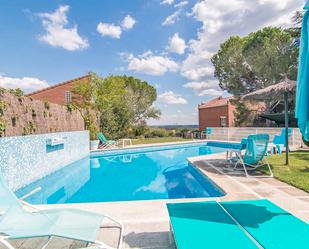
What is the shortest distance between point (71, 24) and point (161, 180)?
12.2 metres

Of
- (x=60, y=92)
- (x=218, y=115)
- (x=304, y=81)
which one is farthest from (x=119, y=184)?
(x=218, y=115)

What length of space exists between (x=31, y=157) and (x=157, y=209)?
555 centimetres

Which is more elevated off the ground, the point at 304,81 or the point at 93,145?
the point at 304,81

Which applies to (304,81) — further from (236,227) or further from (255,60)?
(255,60)

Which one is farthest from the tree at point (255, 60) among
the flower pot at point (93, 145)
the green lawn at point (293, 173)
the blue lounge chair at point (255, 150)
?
the flower pot at point (93, 145)

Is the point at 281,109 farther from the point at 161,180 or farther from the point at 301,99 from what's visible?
the point at 301,99

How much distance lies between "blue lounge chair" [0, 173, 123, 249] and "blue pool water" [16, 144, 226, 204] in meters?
3.34

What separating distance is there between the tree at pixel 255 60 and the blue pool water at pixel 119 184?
15.3 meters

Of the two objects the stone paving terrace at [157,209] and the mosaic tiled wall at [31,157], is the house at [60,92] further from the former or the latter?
the stone paving terrace at [157,209]

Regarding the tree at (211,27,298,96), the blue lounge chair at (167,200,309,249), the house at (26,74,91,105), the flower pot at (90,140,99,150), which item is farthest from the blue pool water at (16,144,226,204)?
the house at (26,74,91,105)

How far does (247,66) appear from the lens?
75.4ft

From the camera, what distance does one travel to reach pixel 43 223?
2.57m

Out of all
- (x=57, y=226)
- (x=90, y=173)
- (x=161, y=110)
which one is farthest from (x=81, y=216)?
(x=161, y=110)

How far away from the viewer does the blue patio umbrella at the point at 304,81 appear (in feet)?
9.46
